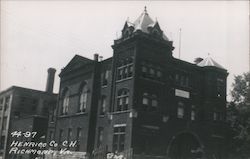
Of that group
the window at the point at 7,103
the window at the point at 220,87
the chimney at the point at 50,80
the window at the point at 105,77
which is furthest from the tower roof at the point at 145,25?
the window at the point at 7,103

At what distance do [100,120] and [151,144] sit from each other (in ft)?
21.9

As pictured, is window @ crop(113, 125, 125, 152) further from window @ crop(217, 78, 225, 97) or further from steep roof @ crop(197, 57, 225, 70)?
window @ crop(217, 78, 225, 97)

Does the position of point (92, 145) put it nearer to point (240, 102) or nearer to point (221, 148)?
point (221, 148)

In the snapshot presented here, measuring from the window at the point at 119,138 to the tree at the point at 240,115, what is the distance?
12051 mm

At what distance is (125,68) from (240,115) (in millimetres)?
14176

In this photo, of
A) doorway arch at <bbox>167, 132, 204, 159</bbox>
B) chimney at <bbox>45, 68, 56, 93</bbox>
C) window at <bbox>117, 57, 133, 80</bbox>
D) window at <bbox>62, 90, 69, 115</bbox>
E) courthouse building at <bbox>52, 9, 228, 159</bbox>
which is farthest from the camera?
chimney at <bbox>45, 68, 56, 93</bbox>

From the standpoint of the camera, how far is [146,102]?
110 feet

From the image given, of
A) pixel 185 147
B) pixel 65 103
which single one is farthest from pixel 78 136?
pixel 185 147

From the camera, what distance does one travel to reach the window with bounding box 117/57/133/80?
33.9m

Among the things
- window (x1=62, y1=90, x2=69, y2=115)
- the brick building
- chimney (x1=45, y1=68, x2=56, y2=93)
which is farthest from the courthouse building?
chimney (x1=45, y1=68, x2=56, y2=93)

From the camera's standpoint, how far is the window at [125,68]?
1335 inches

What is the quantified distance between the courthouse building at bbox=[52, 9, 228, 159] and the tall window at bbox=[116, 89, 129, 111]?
0.31 ft

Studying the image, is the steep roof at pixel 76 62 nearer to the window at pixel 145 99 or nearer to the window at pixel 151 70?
the window at pixel 151 70

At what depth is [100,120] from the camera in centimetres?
3691
